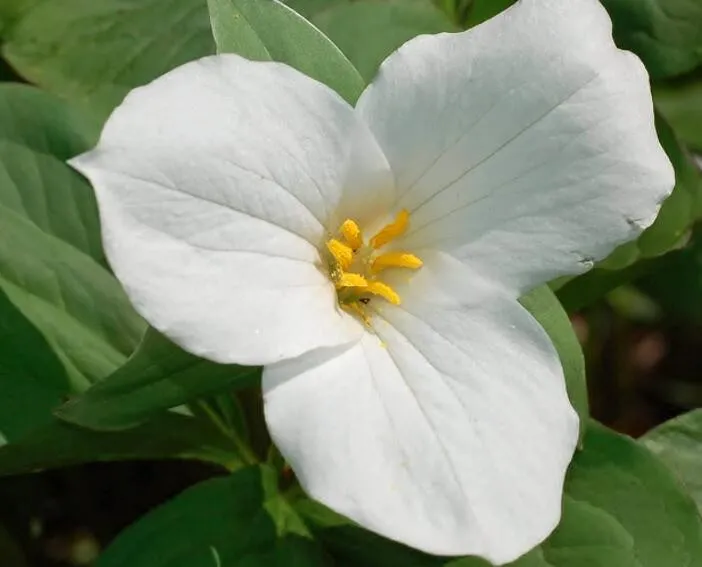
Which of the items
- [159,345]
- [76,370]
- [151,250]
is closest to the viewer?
[151,250]

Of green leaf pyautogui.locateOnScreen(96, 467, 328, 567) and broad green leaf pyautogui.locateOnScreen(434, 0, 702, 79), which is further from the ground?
broad green leaf pyautogui.locateOnScreen(434, 0, 702, 79)

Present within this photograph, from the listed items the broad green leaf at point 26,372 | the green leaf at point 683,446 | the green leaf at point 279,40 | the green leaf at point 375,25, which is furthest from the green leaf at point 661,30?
the broad green leaf at point 26,372

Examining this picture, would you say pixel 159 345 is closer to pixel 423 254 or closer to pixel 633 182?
Answer: pixel 423 254

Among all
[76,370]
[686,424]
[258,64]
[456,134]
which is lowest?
[686,424]

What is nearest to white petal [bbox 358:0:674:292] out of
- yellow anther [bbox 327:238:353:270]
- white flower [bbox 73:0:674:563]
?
white flower [bbox 73:0:674:563]

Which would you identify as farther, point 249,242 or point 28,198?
point 28,198

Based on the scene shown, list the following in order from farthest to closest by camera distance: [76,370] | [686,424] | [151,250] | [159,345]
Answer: [686,424]
[76,370]
[159,345]
[151,250]

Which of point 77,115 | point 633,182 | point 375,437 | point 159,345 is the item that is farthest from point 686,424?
point 77,115

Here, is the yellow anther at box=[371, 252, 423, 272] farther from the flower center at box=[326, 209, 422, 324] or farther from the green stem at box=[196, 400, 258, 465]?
the green stem at box=[196, 400, 258, 465]
